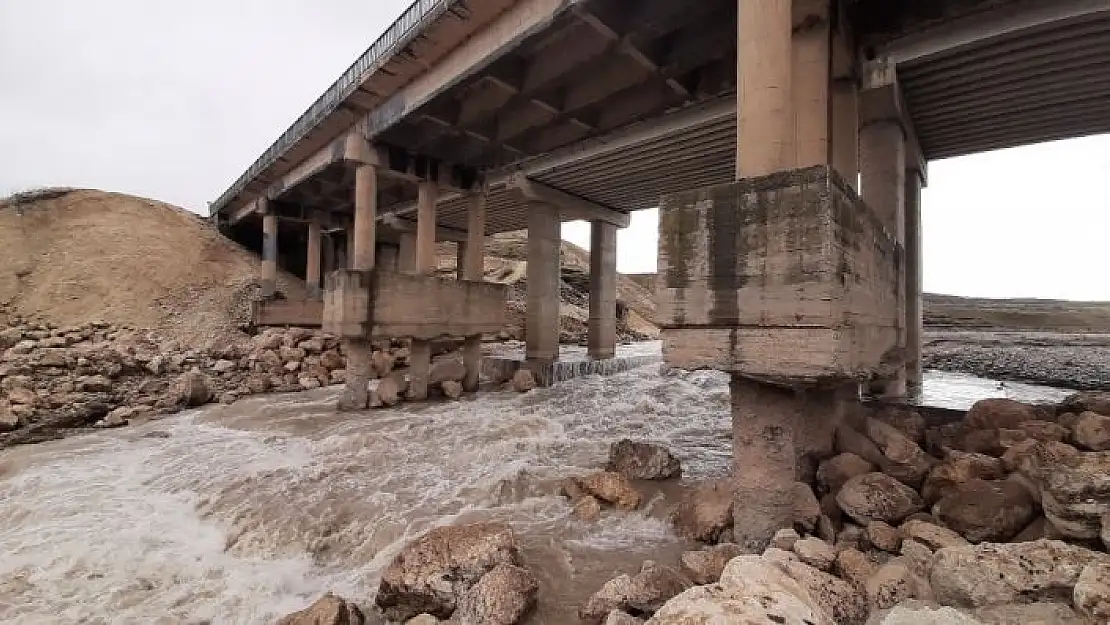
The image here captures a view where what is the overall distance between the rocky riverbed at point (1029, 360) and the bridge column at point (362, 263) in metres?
15.3

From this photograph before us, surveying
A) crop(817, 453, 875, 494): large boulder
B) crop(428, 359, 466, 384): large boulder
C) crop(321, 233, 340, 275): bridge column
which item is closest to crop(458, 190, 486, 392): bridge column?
crop(428, 359, 466, 384): large boulder

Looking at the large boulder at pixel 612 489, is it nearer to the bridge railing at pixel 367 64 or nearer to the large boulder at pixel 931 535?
the large boulder at pixel 931 535

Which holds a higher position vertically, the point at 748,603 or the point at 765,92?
the point at 765,92

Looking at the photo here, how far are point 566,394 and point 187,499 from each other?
24.0ft

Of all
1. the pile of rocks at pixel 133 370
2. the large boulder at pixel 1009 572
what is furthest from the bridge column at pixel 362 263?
the large boulder at pixel 1009 572

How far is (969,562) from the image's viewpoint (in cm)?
254

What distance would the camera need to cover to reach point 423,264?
1226 cm

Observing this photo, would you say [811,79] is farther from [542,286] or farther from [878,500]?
[542,286]

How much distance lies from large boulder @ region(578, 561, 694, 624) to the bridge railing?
8631 mm

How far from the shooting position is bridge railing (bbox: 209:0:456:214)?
27.8ft

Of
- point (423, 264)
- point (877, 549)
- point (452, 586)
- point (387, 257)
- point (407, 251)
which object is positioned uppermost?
point (387, 257)

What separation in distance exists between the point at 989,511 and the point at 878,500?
0.67 meters

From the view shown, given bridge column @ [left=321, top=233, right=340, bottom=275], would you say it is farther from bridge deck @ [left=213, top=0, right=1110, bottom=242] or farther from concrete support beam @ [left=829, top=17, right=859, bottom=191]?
concrete support beam @ [left=829, top=17, right=859, bottom=191]

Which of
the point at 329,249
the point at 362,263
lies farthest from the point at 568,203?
the point at 329,249
